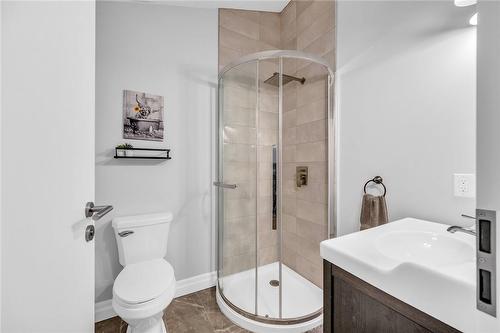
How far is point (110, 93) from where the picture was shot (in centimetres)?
175

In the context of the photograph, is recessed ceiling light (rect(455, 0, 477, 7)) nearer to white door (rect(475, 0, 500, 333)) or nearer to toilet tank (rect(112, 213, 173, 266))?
white door (rect(475, 0, 500, 333))

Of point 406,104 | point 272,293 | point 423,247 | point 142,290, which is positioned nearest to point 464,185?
point 423,247

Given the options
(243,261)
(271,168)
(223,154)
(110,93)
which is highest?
(110,93)

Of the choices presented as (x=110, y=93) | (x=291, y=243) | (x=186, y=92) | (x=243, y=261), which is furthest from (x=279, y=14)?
(x=243, y=261)

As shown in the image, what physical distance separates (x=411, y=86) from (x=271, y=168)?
103cm

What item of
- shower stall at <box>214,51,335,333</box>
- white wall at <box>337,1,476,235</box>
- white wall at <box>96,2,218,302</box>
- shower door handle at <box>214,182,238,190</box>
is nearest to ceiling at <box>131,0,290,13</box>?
white wall at <box>96,2,218,302</box>

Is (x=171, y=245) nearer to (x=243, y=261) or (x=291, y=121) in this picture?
(x=243, y=261)

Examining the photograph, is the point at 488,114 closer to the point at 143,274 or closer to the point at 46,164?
the point at 46,164

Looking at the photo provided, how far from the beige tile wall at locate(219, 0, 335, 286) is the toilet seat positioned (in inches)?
27.1

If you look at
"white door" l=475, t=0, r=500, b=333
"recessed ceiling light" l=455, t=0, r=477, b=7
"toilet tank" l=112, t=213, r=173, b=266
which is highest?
"recessed ceiling light" l=455, t=0, r=477, b=7

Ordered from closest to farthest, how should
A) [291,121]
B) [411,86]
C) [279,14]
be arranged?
[411,86]
[291,121]
[279,14]

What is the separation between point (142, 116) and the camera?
1.86m

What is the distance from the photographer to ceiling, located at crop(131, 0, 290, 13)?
1962 millimetres

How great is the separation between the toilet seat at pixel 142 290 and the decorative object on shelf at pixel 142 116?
101cm
